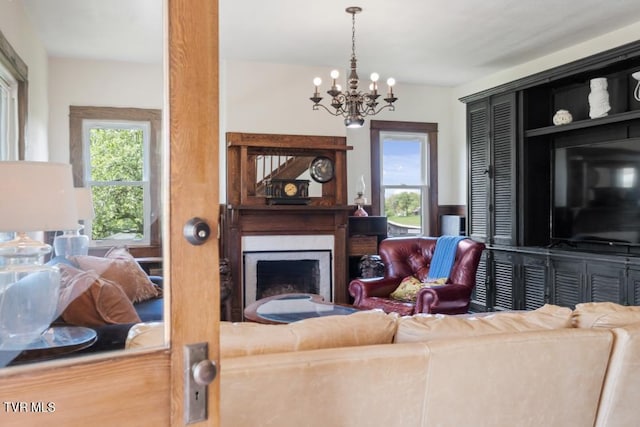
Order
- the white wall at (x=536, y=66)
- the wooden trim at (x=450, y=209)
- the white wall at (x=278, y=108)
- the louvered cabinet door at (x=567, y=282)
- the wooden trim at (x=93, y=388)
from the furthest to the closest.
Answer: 1. the wooden trim at (x=450, y=209)
2. the white wall at (x=278, y=108)
3. the white wall at (x=536, y=66)
4. the louvered cabinet door at (x=567, y=282)
5. the wooden trim at (x=93, y=388)

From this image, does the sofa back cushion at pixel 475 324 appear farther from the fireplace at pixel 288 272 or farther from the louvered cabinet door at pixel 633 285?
the fireplace at pixel 288 272

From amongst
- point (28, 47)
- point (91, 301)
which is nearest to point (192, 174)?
point (91, 301)

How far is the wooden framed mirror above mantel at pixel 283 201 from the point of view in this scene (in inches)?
210

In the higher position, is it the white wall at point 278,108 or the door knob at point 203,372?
the white wall at point 278,108

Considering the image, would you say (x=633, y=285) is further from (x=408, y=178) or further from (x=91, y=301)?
(x=91, y=301)

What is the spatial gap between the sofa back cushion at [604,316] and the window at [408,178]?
15.3 feet

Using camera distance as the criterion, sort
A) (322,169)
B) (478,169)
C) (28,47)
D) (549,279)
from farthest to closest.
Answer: (478,169) → (322,169) → (549,279) → (28,47)

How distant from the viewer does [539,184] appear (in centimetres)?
523

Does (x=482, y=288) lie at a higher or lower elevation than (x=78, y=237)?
lower

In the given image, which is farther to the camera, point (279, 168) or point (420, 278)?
point (279, 168)

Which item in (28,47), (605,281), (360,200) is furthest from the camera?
(360,200)

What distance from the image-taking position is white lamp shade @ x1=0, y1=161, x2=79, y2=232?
1472mm

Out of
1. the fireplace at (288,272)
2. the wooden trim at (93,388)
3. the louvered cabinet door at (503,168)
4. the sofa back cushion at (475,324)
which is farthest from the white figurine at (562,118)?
the wooden trim at (93,388)

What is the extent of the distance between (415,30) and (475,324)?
3.55 metres
